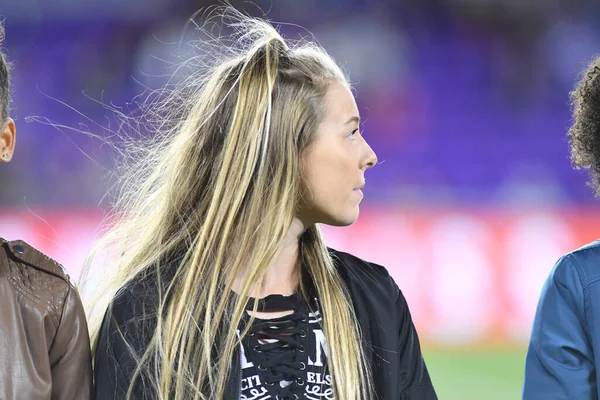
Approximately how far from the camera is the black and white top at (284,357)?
141 cm

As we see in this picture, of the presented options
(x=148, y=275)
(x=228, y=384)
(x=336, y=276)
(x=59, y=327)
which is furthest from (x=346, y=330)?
(x=59, y=327)

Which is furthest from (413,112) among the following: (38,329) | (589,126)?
(38,329)

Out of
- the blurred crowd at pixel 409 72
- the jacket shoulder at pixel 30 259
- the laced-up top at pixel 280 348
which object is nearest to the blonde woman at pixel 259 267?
the laced-up top at pixel 280 348

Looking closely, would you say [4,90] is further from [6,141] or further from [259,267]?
[259,267]

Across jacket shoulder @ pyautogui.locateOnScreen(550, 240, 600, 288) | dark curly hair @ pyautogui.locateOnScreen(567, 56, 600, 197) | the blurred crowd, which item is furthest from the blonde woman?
the blurred crowd

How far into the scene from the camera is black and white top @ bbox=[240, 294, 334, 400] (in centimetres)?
141

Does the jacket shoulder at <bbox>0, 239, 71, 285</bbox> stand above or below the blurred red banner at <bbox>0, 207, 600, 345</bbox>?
below

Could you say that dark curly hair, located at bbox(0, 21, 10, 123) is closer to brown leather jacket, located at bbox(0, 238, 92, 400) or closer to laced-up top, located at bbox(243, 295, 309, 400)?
brown leather jacket, located at bbox(0, 238, 92, 400)

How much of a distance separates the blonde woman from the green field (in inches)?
107

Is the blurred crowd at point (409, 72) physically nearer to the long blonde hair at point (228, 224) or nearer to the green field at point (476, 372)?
the green field at point (476, 372)

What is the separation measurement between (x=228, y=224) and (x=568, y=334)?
1.94 feet

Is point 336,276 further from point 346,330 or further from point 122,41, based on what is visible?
point 122,41

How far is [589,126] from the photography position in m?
1.67

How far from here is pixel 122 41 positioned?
16.4ft
